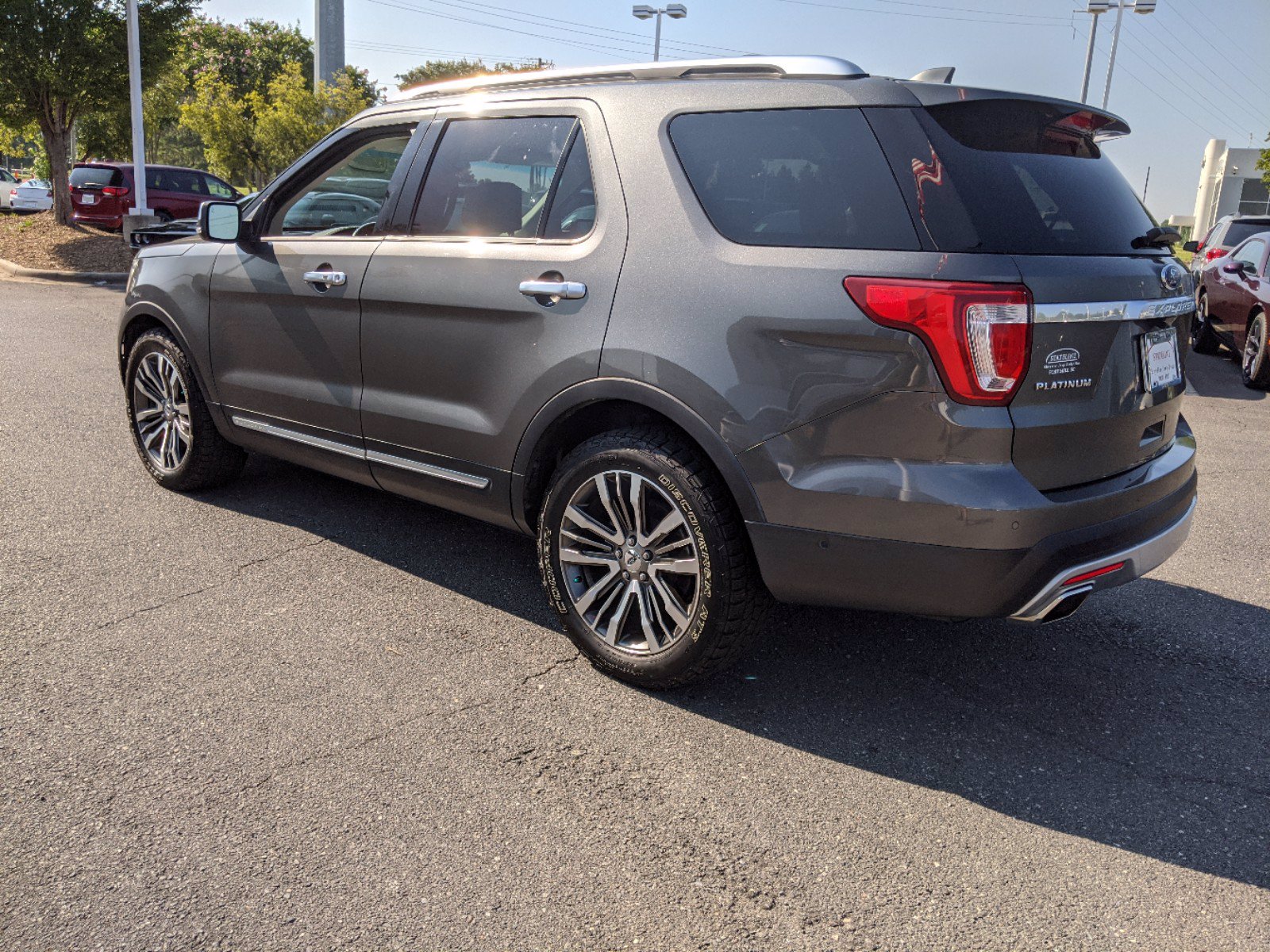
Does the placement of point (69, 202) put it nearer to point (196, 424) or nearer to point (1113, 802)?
point (196, 424)

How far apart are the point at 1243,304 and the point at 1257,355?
2.82ft

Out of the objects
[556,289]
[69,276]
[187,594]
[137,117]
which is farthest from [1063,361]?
[137,117]

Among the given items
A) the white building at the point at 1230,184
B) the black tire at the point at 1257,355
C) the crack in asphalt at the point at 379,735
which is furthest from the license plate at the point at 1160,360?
the white building at the point at 1230,184

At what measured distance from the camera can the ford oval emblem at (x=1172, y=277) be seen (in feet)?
10.3

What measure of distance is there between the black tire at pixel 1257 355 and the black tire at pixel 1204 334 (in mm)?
1405

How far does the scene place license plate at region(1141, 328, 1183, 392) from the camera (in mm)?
3064

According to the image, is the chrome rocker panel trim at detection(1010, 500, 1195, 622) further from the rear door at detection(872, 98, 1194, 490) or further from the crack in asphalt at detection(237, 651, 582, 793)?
the crack in asphalt at detection(237, 651, 582, 793)

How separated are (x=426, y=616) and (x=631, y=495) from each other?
110 centimetres

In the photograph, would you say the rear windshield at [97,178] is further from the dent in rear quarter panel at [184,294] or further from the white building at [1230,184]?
the white building at [1230,184]

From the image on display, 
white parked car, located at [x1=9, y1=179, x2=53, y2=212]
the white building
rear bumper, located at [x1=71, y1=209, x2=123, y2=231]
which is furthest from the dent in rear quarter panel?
the white building

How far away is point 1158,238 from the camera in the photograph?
10.9 feet

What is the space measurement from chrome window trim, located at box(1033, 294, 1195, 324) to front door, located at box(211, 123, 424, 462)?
2.52 meters

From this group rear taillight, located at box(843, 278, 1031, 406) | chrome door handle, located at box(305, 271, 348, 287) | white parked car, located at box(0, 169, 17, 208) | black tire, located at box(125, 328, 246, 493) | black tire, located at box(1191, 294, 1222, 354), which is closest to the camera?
rear taillight, located at box(843, 278, 1031, 406)

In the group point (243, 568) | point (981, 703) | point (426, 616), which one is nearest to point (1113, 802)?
point (981, 703)
